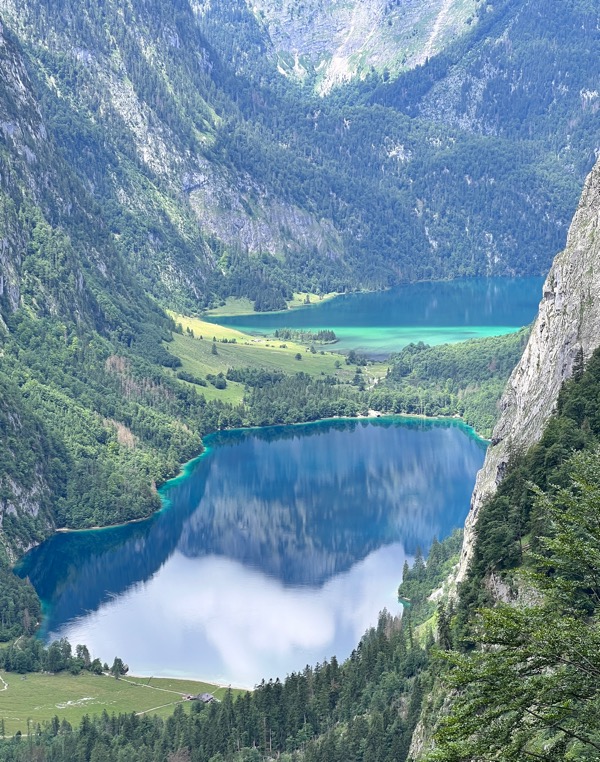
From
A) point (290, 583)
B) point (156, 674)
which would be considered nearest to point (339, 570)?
point (290, 583)

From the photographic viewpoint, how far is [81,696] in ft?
481

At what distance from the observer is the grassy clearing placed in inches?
5492

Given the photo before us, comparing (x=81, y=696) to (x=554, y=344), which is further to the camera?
(x=81, y=696)

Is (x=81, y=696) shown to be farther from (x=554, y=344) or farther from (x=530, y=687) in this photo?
(x=530, y=687)

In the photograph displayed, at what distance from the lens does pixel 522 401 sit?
116 metres

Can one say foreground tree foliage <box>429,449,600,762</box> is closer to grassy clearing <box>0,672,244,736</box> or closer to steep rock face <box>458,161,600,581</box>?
steep rock face <box>458,161,600,581</box>

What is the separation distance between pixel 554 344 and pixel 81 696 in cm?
6166

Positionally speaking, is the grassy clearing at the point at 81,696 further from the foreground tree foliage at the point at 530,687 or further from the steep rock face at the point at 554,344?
the foreground tree foliage at the point at 530,687

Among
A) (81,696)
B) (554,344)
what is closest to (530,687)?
(554,344)

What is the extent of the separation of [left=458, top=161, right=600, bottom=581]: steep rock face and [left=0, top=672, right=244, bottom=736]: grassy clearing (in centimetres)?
3665

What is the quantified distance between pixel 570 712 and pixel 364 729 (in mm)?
68982

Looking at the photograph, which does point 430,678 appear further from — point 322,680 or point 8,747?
point 8,747

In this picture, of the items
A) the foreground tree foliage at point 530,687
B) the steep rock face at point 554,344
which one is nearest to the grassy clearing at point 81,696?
the steep rock face at point 554,344

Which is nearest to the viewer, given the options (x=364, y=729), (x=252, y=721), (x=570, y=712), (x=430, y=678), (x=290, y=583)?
(x=570, y=712)
